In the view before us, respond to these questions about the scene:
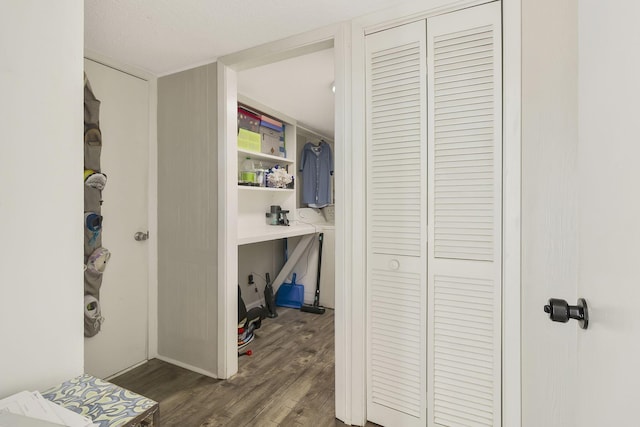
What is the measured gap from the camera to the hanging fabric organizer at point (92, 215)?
1.88m

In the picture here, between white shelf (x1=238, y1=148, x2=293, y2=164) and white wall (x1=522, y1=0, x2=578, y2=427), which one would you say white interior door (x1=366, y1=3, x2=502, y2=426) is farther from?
white shelf (x1=238, y1=148, x2=293, y2=164)

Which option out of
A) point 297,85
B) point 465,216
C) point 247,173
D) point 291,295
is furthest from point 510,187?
point 291,295

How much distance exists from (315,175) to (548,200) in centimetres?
313

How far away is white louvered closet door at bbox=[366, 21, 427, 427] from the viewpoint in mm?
1479

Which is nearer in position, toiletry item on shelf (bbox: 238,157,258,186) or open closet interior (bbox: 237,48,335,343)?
open closet interior (bbox: 237,48,335,343)

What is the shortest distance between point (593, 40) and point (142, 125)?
Result: 2.56 metres

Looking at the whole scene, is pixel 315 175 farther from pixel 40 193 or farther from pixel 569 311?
pixel 569 311

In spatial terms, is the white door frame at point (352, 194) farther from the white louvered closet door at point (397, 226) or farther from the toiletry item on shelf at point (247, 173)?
the toiletry item on shelf at point (247, 173)

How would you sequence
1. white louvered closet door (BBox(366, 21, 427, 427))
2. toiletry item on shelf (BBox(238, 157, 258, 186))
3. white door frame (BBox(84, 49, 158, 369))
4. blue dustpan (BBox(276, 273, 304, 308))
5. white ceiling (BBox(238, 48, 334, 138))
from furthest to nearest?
blue dustpan (BBox(276, 273, 304, 308)) < toiletry item on shelf (BBox(238, 157, 258, 186)) < white door frame (BBox(84, 49, 158, 369)) < white ceiling (BBox(238, 48, 334, 138)) < white louvered closet door (BBox(366, 21, 427, 427))

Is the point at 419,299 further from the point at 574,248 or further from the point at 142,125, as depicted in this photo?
the point at 142,125

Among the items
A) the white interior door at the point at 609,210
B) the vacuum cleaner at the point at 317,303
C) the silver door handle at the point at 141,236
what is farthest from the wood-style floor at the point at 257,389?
the white interior door at the point at 609,210

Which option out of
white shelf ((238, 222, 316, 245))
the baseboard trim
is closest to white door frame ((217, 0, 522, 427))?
the baseboard trim

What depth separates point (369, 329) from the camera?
1613mm

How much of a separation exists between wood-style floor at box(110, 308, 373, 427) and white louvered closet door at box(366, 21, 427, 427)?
410mm
